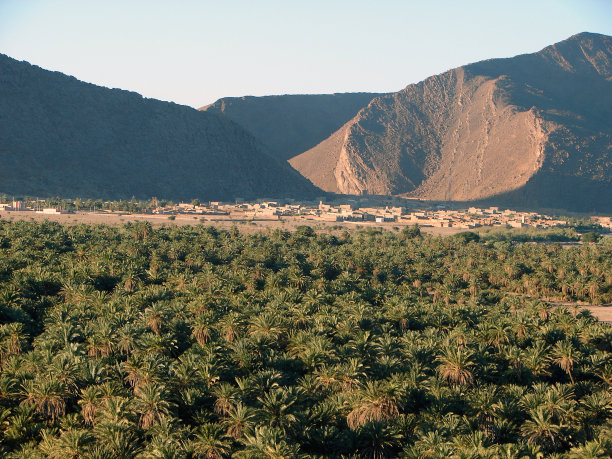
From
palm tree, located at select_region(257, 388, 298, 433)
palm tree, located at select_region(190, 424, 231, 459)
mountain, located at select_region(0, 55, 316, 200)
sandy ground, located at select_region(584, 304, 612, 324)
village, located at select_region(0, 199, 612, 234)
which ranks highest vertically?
mountain, located at select_region(0, 55, 316, 200)

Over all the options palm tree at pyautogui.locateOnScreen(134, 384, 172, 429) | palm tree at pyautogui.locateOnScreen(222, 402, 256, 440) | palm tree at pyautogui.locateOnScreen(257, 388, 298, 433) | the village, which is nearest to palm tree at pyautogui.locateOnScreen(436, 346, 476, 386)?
palm tree at pyautogui.locateOnScreen(257, 388, 298, 433)

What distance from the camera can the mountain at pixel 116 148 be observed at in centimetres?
11600

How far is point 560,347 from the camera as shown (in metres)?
27.1

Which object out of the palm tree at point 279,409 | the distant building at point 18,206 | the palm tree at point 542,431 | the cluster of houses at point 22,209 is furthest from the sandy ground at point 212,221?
the palm tree at point 542,431

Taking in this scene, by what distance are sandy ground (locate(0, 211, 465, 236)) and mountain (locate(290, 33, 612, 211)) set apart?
5562 cm

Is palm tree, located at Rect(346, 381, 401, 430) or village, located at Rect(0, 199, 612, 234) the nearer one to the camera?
palm tree, located at Rect(346, 381, 401, 430)

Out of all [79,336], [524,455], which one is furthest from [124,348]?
[524,455]

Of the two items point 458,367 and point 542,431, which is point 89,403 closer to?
point 458,367

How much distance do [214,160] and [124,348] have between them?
117 meters

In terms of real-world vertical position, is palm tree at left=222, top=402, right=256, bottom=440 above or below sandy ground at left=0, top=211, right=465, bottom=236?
below

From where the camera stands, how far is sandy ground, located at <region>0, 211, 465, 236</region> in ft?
266

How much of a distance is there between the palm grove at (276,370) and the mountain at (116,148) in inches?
3032

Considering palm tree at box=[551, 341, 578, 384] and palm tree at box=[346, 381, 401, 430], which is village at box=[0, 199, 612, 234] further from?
palm tree at box=[346, 381, 401, 430]

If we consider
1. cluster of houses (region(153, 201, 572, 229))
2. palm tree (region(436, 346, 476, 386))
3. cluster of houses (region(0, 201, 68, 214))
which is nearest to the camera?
palm tree (region(436, 346, 476, 386))
